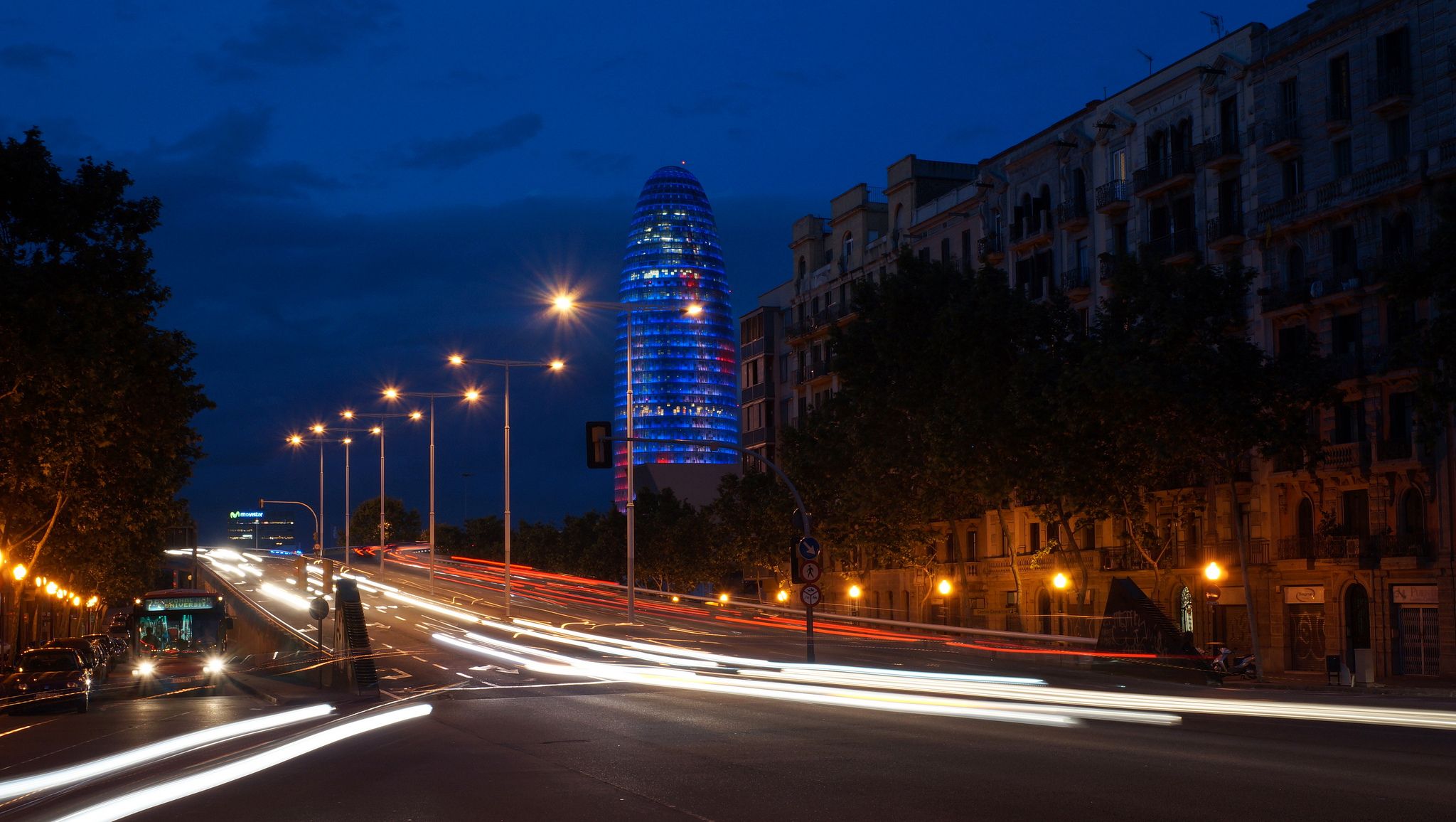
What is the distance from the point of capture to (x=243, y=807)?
12.8 metres

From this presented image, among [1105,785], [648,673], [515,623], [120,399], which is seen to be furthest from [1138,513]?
[1105,785]

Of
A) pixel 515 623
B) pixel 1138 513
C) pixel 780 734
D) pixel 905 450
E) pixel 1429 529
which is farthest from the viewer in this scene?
pixel 515 623

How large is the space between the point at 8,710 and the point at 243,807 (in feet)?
68.6

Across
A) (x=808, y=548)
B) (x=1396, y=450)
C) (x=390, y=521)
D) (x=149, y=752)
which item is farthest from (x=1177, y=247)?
(x=390, y=521)

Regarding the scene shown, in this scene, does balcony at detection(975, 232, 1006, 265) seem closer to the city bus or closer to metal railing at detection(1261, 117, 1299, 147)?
metal railing at detection(1261, 117, 1299, 147)

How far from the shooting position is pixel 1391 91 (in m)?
43.9

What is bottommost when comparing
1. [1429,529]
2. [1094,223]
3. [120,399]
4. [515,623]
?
[515,623]

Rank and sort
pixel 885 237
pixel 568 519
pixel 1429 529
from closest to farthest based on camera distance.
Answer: pixel 1429 529
pixel 885 237
pixel 568 519

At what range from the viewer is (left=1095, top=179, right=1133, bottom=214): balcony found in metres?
56.2

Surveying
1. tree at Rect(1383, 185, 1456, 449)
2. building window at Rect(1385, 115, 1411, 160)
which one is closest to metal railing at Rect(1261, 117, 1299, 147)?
building window at Rect(1385, 115, 1411, 160)

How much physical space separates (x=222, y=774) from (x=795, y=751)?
6.17 m

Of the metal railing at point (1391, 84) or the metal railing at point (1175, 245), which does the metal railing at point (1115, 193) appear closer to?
the metal railing at point (1175, 245)

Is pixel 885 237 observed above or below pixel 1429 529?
above

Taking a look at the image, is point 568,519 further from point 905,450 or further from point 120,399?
point 120,399
